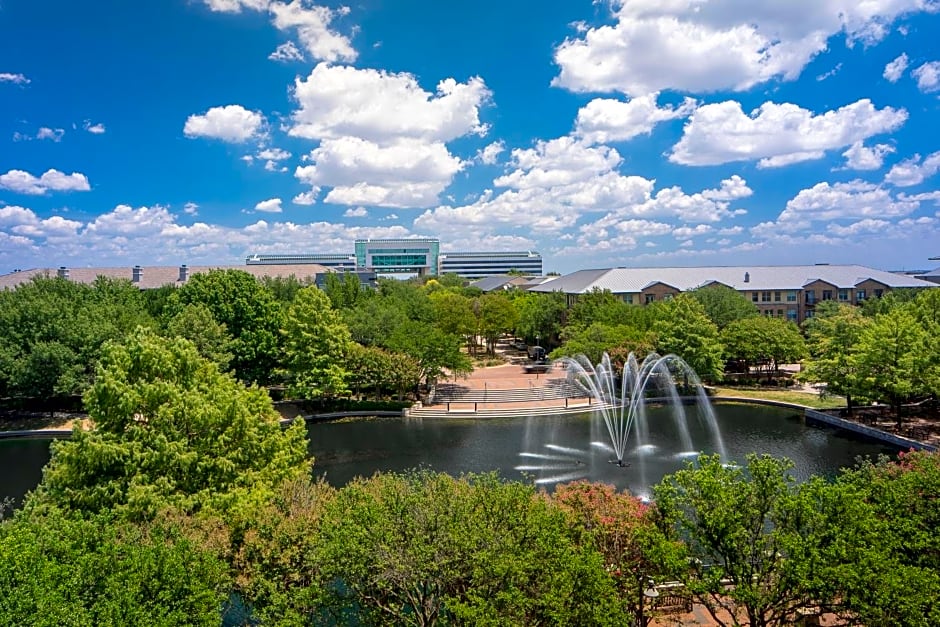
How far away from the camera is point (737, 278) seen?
200ft

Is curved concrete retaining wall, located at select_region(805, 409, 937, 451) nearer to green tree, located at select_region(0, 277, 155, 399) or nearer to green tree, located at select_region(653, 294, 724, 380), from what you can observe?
green tree, located at select_region(653, 294, 724, 380)

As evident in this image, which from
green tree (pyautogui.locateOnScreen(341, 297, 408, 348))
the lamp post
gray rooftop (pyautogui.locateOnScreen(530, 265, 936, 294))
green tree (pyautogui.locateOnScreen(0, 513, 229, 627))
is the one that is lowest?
the lamp post

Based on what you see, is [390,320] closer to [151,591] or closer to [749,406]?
[749,406]

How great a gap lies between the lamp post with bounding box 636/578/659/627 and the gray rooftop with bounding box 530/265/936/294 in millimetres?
45553

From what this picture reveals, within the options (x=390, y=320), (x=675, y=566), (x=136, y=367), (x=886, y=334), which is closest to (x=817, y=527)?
(x=675, y=566)

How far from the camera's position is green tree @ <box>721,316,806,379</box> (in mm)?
38219

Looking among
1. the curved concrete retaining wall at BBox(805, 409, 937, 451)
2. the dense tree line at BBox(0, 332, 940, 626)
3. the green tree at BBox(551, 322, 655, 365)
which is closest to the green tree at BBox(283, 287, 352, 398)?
the green tree at BBox(551, 322, 655, 365)

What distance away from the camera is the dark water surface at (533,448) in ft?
76.7

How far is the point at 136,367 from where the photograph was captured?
15.8m

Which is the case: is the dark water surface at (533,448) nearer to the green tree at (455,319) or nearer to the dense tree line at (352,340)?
the dense tree line at (352,340)

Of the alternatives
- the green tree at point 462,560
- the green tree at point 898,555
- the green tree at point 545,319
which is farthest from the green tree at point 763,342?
the green tree at point 462,560

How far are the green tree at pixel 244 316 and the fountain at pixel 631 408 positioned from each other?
1888 cm

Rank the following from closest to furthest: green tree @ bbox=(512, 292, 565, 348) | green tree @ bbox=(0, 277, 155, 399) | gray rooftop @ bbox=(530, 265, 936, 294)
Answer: green tree @ bbox=(0, 277, 155, 399), green tree @ bbox=(512, 292, 565, 348), gray rooftop @ bbox=(530, 265, 936, 294)

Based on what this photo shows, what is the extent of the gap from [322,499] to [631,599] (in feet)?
24.5
